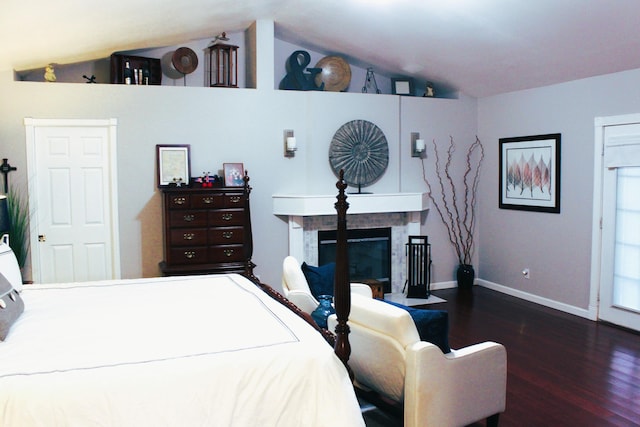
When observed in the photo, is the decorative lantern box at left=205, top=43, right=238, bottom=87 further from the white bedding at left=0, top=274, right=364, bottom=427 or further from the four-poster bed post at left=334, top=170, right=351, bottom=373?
the four-poster bed post at left=334, top=170, right=351, bottom=373

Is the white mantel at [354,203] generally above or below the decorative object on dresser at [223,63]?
below

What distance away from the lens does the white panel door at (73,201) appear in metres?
5.35

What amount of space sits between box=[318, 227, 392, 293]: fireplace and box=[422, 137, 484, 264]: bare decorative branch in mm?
833

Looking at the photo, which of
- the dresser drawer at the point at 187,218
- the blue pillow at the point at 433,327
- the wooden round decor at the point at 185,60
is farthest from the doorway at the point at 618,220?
the wooden round decor at the point at 185,60

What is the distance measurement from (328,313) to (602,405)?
1.84 m

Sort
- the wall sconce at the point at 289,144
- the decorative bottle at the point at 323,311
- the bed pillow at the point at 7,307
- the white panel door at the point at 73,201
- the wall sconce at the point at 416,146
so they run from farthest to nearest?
the wall sconce at the point at 416,146 < the wall sconce at the point at 289,144 < the white panel door at the point at 73,201 < the decorative bottle at the point at 323,311 < the bed pillow at the point at 7,307

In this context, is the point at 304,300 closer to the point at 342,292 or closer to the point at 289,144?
the point at 342,292

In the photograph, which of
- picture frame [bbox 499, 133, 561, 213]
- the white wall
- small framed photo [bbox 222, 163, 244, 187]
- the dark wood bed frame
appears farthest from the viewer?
picture frame [bbox 499, 133, 561, 213]

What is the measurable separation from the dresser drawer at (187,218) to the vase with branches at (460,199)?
282 centimetres

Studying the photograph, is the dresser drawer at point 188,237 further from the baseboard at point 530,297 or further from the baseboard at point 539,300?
the baseboard at point 539,300

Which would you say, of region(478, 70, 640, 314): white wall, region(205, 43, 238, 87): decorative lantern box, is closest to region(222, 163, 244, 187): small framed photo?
region(205, 43, 238, 87): decorative lantern box

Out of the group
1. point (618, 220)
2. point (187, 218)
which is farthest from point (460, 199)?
point (187, 218)

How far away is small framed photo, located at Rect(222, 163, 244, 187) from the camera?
581cm

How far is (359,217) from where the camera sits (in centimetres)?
654
